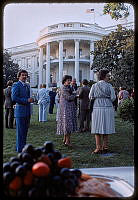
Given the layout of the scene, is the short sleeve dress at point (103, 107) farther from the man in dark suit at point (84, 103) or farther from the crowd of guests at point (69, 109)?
the man in dark suit at point (84, 103)

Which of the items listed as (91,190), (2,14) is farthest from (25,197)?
(2,14)

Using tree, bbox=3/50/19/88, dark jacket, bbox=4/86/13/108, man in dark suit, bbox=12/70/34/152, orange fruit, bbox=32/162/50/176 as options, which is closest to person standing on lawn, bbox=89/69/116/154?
man in dark suit, bbox=12/70/34/152

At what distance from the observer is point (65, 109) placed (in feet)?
19.8

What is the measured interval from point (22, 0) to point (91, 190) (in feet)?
2.56

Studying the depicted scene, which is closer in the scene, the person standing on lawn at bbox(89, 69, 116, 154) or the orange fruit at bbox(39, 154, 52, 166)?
the orange fruit at bbox(39, 154, 52, 166)

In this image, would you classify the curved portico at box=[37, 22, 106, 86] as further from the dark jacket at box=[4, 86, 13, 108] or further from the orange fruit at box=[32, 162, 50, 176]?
the orange fruit at box=[32, 162, 50, 176]

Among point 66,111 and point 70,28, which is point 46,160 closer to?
point 66,111

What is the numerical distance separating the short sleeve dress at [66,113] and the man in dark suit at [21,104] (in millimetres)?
1016

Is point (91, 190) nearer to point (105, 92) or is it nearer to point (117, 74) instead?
point (105, 92)

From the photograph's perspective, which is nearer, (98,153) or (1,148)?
(1,148)

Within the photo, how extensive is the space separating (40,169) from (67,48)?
136ft

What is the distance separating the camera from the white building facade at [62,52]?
1473 inches

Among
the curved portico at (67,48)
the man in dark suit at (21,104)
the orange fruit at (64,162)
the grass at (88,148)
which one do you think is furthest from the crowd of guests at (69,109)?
the curved portico at (67,48)

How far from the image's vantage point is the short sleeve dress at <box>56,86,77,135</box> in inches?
234
